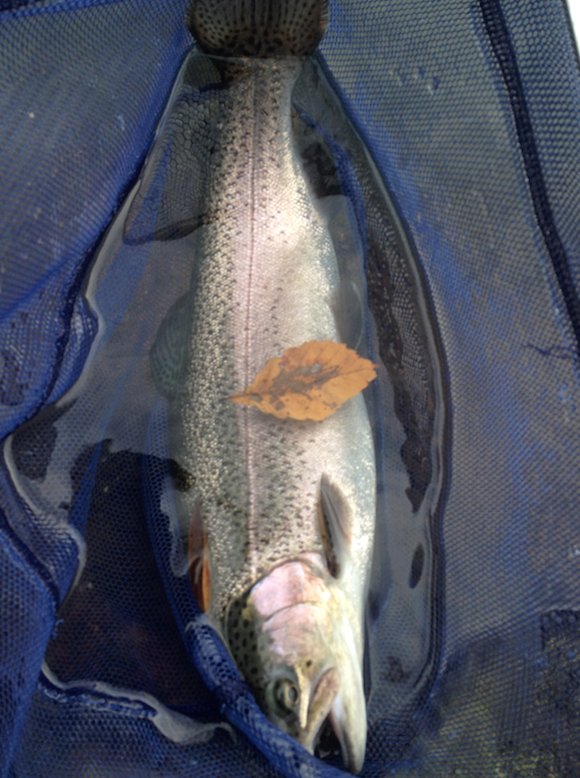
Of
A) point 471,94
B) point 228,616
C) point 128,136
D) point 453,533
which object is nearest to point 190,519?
point 228,616

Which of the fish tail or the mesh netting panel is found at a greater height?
the fish tail

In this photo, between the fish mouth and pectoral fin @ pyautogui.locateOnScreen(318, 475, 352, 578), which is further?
pectoral fin @ pyautogui.locateOnScreen(318, 475, 352, 578)

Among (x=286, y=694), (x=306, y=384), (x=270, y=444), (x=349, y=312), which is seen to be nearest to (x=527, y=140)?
(x=349, y=312)

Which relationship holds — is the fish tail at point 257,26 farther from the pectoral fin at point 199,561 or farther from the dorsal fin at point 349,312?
the pectoral fin at point 199,561

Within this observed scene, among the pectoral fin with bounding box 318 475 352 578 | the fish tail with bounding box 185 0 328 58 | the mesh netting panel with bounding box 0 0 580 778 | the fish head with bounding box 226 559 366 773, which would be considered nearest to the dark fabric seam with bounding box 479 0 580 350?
the mesh netting panel with bounding box 0 0 580 778

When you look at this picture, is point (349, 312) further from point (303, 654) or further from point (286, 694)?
point (286, 694)

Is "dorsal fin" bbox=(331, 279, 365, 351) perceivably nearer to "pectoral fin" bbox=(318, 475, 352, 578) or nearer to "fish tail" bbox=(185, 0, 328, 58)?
"pectoral fin" bbox=(318, 475, 352, 578)

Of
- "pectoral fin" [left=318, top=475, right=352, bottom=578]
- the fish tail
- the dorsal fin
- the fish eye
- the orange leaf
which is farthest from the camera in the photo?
the dorsal fin

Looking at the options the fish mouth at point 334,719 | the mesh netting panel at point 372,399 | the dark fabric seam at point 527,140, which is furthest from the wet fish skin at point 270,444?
the dark fabric seam at point 527,140
